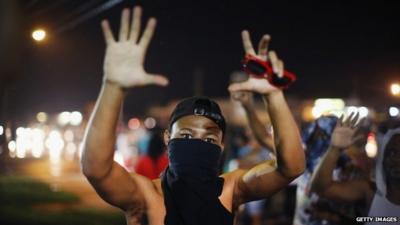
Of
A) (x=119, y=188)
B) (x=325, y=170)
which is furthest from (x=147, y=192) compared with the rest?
(x=325, y=170)

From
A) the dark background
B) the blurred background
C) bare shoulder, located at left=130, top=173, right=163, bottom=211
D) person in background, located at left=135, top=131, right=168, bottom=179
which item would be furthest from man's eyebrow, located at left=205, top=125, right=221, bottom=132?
person in background, located at left=135, top=131, right=168, bottom=179

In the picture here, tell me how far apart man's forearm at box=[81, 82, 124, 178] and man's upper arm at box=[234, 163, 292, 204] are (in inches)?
36.5

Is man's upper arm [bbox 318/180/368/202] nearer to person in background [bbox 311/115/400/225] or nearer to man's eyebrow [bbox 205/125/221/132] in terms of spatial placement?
person in background [bbox 311/115/400/225]

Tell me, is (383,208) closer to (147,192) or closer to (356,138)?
(356,138)

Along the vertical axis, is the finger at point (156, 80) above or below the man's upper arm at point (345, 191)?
above

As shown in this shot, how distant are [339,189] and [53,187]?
10552mm

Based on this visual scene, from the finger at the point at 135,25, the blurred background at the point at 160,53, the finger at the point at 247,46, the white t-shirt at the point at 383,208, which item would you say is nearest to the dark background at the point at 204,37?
the blurred background at the point at 160,53

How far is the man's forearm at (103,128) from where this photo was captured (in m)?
2.28

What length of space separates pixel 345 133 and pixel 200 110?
5.13 feet

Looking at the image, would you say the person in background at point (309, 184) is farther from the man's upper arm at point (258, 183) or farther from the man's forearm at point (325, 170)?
the man's upper arm at point (258, 183)

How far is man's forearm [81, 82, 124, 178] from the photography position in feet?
7.48

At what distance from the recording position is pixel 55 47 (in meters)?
8.93

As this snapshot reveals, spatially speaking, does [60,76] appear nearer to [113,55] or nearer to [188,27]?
[188,27]

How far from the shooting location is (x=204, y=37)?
30.8ft
